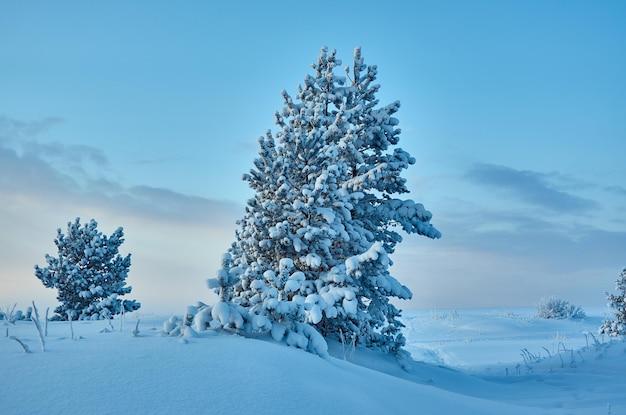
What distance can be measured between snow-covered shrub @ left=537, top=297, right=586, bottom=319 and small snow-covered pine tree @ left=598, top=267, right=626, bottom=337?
15.3 metres

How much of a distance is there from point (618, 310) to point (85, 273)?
23.4 metres

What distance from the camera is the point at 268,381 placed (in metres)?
3.88

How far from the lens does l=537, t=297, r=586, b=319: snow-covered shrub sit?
119 feet

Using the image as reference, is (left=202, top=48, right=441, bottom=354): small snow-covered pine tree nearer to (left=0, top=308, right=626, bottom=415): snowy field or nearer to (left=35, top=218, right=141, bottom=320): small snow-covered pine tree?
(left=0, top=308, right=626, bottom=415): snowy field

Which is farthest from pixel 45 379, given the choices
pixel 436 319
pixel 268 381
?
pixel 436 319

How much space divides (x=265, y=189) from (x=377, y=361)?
5.42 m

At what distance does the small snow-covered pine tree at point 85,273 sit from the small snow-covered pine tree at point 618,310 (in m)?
20.7

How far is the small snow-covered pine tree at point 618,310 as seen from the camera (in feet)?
69.1

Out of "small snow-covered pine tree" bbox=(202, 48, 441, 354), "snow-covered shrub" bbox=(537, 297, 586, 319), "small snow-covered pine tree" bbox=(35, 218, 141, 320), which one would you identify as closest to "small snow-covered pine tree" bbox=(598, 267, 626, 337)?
"small snow-covered pine tree" bbox=(202, 48, 441, 354)

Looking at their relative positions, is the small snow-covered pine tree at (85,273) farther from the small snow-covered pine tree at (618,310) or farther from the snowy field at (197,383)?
the small snow-covered pine tree at (618,310)

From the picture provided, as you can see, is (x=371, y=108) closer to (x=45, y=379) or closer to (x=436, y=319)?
(x=45, y=379)

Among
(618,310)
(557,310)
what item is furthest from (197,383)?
(557,310)

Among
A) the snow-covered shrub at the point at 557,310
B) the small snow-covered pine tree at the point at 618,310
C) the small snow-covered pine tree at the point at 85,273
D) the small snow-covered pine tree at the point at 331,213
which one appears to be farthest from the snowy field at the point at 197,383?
the snow-covered shrub at the point at 557,310

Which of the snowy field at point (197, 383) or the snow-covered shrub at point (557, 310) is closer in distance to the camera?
the snowy field at point (197, 383)
